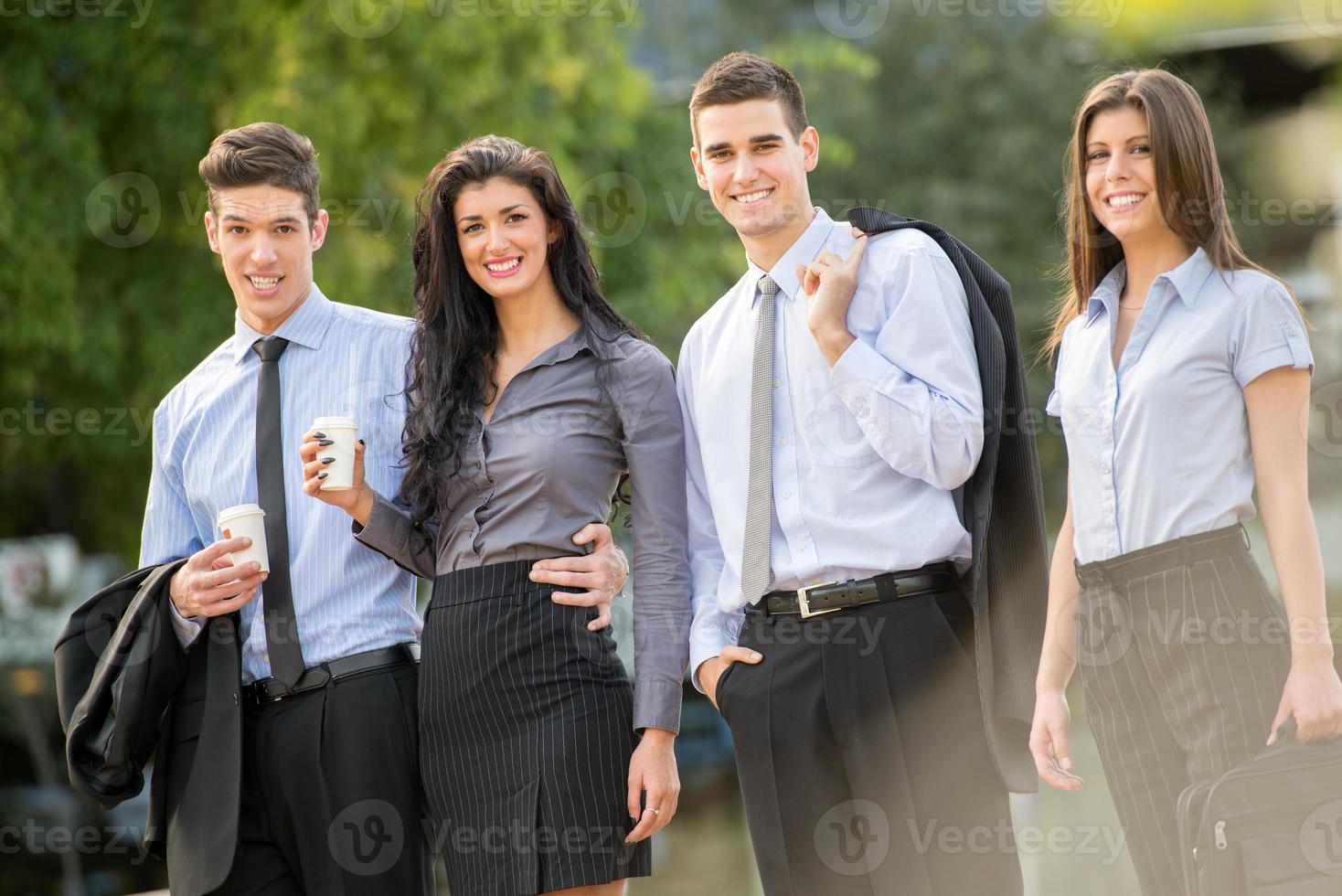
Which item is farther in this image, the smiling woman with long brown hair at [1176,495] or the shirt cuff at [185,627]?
the shirt cuff at [185,627]

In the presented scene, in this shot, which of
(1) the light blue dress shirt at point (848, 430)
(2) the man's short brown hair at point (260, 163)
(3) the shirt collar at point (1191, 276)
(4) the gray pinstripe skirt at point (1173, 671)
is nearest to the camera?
(4) the gray pinstripe skirt at point (1173, 671)

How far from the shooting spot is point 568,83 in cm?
871

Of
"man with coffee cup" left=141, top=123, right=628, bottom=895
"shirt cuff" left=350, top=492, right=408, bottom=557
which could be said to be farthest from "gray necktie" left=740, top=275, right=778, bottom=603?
"shirt cuff" left=350, top=492, right=408, bottom=557

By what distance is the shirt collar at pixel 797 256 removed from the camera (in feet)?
11.3

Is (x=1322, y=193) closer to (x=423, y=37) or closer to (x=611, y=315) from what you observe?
(x=423, y=37)

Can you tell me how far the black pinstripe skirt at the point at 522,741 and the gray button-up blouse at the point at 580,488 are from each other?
0.10 metres

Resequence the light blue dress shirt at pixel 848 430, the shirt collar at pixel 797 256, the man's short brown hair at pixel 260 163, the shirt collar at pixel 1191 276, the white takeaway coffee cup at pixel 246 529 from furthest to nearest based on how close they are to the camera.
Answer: the man's short brown hair at pixel 260 163 < the shirt collar at pixel 797 256 < the white takeaway coffee cup at pixel 246 529 < the light blue dress shirt at pixel 848 430 < the shirt collar at pixel 1191 276

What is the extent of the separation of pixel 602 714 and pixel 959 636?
0.84 metres

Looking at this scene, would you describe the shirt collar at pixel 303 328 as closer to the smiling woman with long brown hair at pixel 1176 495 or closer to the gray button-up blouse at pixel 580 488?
the gray button-up blouse at pixel 580 488

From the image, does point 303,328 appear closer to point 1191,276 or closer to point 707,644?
point 707,644

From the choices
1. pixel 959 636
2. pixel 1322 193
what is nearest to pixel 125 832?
pixel 959 636

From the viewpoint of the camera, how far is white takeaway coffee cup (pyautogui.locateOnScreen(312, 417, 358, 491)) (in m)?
3.28

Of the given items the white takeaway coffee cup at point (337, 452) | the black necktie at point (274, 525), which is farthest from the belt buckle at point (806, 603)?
the black necktie at point (274, 525)

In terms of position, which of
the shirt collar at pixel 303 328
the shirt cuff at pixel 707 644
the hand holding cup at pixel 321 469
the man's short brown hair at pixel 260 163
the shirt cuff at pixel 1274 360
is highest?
the man's short brown hair at pixel 260 163
